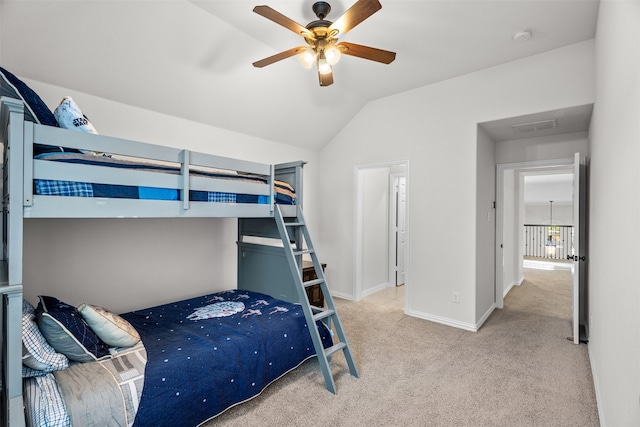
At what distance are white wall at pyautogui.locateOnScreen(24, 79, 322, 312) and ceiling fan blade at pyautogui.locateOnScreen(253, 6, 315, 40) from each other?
1662 mm

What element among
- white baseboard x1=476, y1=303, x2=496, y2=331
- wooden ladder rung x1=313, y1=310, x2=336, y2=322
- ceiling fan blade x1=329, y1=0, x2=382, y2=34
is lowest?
white baseboard x1=476, y1=303, x2=496, y2=331

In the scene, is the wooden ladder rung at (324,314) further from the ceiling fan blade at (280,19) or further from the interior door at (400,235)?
the interior door at (400,235)

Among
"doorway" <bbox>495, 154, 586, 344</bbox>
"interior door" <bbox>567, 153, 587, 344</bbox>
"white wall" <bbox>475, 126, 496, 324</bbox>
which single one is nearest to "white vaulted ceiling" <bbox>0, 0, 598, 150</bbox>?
Result: "white wall" <bbox>475, 126, 496, 324</bbox>

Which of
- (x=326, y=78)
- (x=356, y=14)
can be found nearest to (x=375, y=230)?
(x=326, y=78)

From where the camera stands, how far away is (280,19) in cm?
188

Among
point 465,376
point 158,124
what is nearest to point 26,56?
point 158,124

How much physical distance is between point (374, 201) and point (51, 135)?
403 cm

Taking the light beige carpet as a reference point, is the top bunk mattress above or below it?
above

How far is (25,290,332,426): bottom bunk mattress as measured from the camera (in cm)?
155

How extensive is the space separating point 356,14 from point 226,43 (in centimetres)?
132

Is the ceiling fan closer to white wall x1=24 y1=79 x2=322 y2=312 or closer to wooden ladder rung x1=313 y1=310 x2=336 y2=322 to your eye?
white wall x1=24 y1=79 x2=322 y2=312

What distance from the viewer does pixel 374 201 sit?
4867mm

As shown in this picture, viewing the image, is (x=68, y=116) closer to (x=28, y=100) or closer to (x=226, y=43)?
(x=28, y=100)

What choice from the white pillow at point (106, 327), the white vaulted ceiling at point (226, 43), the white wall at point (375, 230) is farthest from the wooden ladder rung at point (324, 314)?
the white vaulted ceiling at point (226, 43)
